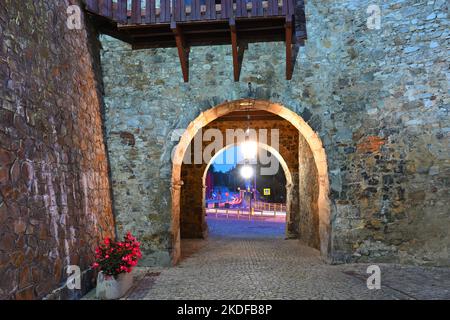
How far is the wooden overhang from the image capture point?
6.09m

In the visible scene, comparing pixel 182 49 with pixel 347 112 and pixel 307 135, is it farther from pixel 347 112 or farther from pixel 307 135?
pixel 347 112

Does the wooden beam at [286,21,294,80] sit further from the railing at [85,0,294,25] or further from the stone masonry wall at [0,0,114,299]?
the stone masonry wall at [0,0,114,299]

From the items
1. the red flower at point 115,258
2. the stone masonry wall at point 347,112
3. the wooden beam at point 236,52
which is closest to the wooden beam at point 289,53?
the stone masonry wall at point 347,112

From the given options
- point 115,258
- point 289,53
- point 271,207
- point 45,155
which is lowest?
point 271,207

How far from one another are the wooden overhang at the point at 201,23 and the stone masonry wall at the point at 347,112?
7.2 inches

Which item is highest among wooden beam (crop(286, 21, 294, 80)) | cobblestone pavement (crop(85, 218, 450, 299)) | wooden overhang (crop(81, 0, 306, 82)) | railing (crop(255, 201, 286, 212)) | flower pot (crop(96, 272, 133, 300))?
wooden overhang (crop(81, 0, 306, 82))

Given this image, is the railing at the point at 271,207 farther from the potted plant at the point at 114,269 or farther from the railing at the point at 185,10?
the potted plant at the point at 114,269

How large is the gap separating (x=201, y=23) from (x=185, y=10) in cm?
37

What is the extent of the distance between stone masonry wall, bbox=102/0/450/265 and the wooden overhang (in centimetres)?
18

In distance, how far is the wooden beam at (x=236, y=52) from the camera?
20.1 feet

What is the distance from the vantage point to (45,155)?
4234mm

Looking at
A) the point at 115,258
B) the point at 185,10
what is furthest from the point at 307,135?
the point at 115,258

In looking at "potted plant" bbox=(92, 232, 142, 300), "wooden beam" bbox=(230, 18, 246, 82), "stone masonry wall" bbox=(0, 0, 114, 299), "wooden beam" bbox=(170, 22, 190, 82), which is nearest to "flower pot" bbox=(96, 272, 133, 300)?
"potted plant" bbox=(92, 232, 142, 300)
